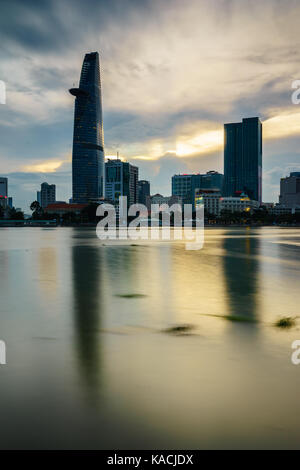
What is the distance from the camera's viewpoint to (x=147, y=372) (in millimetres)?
7738

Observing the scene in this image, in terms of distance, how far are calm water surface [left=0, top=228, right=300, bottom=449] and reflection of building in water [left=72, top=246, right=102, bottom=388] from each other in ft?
0.16

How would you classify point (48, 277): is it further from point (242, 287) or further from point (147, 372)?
point (147, 372)

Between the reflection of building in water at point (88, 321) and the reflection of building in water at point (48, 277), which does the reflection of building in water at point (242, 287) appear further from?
the reflection of building in water at point (48, 277)

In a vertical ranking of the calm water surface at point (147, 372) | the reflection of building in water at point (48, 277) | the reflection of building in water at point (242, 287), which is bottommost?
the reflection of building in water at point (242, 287)

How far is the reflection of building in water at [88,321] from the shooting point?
7.98m

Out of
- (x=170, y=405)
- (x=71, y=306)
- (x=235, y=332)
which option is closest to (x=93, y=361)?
(x=170, y=405)

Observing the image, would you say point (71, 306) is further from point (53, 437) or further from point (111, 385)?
point (53, 437)

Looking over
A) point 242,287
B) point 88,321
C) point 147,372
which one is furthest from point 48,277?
point 147,372

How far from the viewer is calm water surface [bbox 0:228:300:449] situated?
5.46 meters

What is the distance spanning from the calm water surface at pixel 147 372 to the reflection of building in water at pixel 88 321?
0.05 metres

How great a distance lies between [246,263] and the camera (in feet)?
101

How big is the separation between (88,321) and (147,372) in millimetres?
5085

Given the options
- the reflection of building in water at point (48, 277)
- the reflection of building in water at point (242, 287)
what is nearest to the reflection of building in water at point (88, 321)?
the reflection of building in water at point (48, 277)

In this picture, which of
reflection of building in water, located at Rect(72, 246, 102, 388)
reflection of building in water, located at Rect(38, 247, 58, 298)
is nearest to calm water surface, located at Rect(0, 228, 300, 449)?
reflection of building in water, located at Rect(72, 246, 102, 388)
